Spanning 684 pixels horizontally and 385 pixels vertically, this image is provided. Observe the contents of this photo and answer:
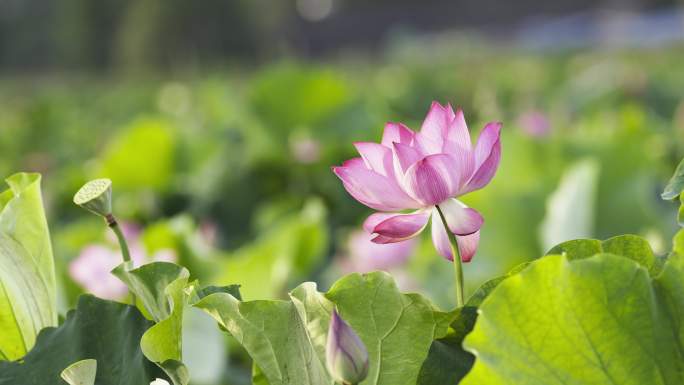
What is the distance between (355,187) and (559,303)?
0.39 ft

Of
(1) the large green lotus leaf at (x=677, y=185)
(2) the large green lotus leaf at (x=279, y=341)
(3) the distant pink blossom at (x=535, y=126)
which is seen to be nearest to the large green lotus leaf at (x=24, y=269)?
(2) the large green lotus leaf at (x=279, y=341)

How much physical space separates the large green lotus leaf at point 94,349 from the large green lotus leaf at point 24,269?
3cm

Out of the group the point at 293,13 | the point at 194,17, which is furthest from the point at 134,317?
the point at 293,13

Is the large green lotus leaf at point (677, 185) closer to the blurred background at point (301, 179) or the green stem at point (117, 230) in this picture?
the green stem at point (117, 230)

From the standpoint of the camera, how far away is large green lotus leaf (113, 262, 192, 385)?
1.58ft

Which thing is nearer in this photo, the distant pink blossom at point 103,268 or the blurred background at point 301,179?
the distant pink blossom at point 103,268

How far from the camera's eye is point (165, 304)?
523 mm

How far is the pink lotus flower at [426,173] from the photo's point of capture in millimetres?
479

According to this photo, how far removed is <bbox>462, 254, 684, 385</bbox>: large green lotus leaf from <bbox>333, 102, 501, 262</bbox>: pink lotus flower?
7 cm

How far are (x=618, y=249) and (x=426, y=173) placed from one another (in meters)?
0.10

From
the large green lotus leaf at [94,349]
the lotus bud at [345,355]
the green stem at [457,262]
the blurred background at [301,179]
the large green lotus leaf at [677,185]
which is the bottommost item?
the blurred background at [301,179]

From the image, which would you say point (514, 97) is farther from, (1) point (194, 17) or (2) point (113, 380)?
(1) point (194, 17)

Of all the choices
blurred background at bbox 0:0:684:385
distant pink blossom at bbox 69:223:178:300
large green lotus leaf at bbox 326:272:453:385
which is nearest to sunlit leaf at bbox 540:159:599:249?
blurred background at bbox 0:0:684:385

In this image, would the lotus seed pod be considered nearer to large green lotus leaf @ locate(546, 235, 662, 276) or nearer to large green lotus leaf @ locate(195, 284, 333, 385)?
large green lotus leaf @ locate(195, 284, 333, 385)
